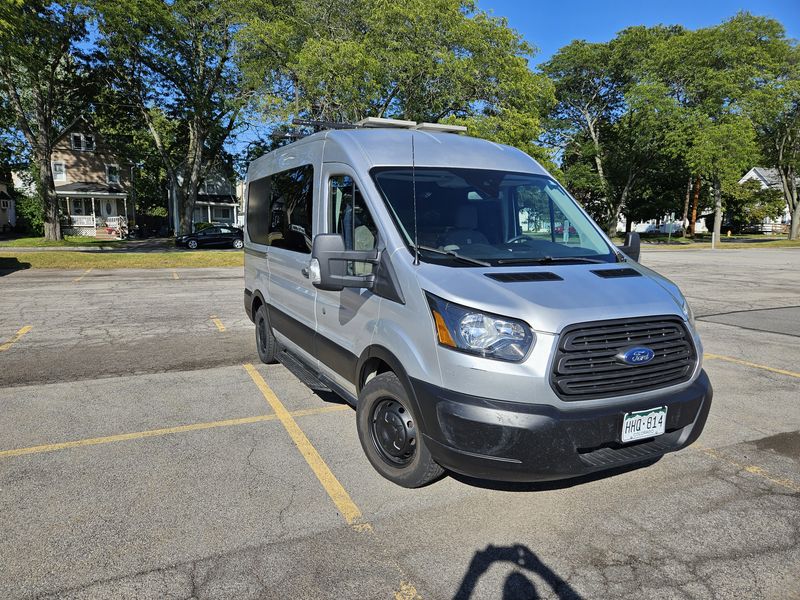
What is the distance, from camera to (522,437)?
2.80 metres

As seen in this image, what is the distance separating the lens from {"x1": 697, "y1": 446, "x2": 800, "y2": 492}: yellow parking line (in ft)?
11.9

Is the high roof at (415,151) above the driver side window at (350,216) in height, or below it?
above

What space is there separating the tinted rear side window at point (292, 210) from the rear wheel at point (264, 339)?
3.26ft

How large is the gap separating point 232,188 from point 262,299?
52.0 meters

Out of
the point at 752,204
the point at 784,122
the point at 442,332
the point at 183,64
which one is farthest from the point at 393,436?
the point at 752,204

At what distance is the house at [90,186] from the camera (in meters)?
41.7

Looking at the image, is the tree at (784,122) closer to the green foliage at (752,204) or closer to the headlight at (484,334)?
the green foliage at (752,204)

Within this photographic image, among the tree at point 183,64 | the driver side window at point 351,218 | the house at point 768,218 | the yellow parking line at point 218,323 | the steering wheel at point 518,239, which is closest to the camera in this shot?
the driver side window at point 351,218

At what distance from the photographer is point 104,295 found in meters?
12.1

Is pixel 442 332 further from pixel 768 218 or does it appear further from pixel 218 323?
pixel 768 218

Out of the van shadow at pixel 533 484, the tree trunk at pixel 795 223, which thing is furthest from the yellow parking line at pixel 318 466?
the tree trunk at pixel 795 223

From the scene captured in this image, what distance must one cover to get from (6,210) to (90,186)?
25.6 feet

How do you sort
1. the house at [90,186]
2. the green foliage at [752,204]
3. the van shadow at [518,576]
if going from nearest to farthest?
the van shadow at [518,576] < the house at [90,186] < the green foliage at [752,204]

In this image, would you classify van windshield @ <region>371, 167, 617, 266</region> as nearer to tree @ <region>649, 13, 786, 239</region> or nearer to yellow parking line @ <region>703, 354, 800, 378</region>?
yellow parking line @ <region>703, 354, 800, 378</region>
